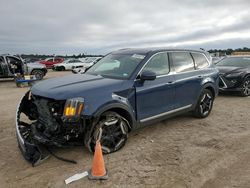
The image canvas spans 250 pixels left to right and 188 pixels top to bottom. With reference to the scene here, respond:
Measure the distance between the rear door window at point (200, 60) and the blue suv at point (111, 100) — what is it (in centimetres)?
5

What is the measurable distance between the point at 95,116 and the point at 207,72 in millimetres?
3549

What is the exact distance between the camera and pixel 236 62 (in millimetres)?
9844

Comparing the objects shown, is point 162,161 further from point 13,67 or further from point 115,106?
point 13,67

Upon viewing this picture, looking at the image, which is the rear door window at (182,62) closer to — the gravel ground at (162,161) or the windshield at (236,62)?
the gravel ground at (162,161)

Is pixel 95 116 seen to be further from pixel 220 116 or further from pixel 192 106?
pixel 220 116

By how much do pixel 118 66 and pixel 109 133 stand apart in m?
1.45

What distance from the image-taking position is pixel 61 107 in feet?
11.8

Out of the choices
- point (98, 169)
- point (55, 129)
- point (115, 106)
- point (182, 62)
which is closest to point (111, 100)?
point (115, 106)

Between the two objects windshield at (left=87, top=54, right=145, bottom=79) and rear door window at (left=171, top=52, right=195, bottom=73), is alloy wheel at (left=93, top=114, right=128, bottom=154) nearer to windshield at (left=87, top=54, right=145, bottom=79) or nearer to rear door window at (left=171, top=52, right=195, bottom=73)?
windshield at (left=87, top=54, right=145, bottom=79)

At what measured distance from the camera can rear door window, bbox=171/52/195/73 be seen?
5156mm

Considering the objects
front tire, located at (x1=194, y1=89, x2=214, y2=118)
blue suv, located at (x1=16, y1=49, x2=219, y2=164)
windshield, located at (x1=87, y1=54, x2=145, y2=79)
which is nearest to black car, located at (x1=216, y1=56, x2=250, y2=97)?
front tire, located at (x1=194, y1=89, x2=214, y2=118)

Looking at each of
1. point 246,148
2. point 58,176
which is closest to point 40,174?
point 58,176

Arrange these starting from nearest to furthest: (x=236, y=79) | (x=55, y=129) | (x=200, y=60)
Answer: (x=55, y=129)
(x=200, y=60)
(x=236, y=79)

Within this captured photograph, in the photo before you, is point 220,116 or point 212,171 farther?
point 220,116
